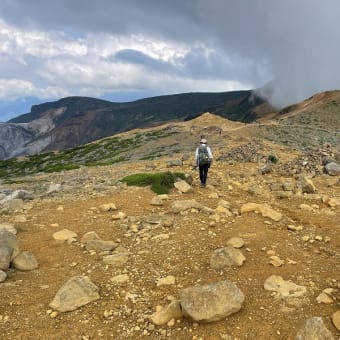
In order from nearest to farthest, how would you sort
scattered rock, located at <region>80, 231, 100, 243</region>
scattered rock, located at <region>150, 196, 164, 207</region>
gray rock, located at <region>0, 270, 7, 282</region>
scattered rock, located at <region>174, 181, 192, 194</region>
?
gray rock, located at <region>0, 270, 7, 282</region>
scattered rock, located at <region>80, 231, 100, 243</region>
scattered rock, located at <region>150, 196, 164, 207</region>
scattered rock, located at <region>174, 181, 192, 194</region>

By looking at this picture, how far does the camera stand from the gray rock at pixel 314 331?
6.98 metres

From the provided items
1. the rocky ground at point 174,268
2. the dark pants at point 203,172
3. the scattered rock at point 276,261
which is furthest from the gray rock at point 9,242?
the dark pants at point 203,172

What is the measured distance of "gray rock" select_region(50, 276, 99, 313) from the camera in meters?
8.56

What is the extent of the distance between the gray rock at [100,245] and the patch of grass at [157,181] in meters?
6.15

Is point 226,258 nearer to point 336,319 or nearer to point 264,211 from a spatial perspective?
point 336,319

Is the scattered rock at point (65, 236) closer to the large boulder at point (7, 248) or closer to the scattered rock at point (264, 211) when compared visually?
the large boulder at point (7, 248)

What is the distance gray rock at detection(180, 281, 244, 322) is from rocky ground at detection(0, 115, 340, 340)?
0.07 ft

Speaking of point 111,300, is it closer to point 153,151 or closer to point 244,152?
point 244,152

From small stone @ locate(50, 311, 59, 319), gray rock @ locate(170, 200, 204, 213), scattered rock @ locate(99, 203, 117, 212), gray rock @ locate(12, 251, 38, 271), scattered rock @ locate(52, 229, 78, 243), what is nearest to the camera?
small stone @ locate(50, 311, 59, 319)

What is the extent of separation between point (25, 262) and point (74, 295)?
2.28 metres

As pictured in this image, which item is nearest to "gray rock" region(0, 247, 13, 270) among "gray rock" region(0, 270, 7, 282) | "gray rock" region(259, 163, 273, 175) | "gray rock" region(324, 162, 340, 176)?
"gray rock" region(0, 270, 7, 282)

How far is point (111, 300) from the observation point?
28.9 ft

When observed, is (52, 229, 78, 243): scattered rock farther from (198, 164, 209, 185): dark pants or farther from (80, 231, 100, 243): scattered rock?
(198, 164, 209, 185): dark pants

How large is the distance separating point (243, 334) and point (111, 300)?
295cm
